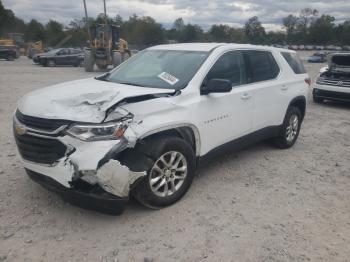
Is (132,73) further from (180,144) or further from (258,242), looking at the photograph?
(258,242)

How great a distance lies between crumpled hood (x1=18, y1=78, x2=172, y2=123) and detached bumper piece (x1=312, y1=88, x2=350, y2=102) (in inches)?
322

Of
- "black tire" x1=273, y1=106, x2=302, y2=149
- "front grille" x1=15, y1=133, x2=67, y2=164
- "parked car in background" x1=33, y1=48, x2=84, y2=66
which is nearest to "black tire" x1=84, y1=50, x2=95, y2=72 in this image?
"parked car in background" x1=33, y1=48, x2=84, y2=66

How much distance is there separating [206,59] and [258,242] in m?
2.23

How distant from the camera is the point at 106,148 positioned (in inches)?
127

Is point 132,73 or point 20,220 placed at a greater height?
point 132,73

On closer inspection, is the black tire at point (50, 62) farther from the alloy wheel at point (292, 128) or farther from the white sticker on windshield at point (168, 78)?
the white sticker on windshield at point (168, 78)

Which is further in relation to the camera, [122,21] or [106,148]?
[122,21]

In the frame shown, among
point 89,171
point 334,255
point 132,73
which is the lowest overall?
point 334,255

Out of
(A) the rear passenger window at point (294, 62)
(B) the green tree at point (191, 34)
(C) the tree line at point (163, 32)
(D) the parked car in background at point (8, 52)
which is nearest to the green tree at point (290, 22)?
(C) the tree line at point (163, 32)

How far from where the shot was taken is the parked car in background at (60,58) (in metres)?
26.0

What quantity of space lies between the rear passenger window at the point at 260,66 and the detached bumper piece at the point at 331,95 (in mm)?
5656

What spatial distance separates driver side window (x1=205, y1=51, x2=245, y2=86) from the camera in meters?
4.48

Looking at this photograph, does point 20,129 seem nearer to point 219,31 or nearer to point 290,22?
point 219,31

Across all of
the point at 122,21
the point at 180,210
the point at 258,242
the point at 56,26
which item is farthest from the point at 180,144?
the point at 122,21
